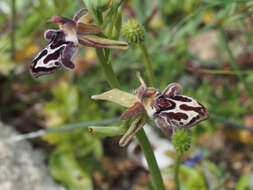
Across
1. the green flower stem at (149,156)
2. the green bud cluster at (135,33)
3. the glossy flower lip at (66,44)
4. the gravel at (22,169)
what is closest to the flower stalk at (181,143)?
the green flower stem at (149,156)

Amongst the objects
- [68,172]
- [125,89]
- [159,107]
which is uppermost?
[159,107]

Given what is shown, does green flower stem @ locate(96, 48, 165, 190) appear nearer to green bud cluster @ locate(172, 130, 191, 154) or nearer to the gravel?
green bud cluster @ locate(172, 130, 191, 154)

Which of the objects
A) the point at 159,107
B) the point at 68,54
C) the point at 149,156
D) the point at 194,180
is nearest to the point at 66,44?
the point at 68,54

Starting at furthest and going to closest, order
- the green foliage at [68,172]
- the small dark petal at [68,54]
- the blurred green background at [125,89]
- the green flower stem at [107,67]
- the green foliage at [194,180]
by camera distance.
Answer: the green foliage at [68,172] → the blurred green background at [125,89] → the green foliage at [194,180] → the green flower stem at [107,67] → the small dark petal at [68,54]

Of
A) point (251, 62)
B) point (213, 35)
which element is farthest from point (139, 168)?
point (213, 35)

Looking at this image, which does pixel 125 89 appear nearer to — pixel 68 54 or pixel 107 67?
pixel 107 67

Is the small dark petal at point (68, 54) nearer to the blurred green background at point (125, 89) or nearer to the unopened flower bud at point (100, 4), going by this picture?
the unopened flower bud at point (100, 4)

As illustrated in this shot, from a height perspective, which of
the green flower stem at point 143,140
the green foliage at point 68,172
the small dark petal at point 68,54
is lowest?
the green foliage at point 68,172
